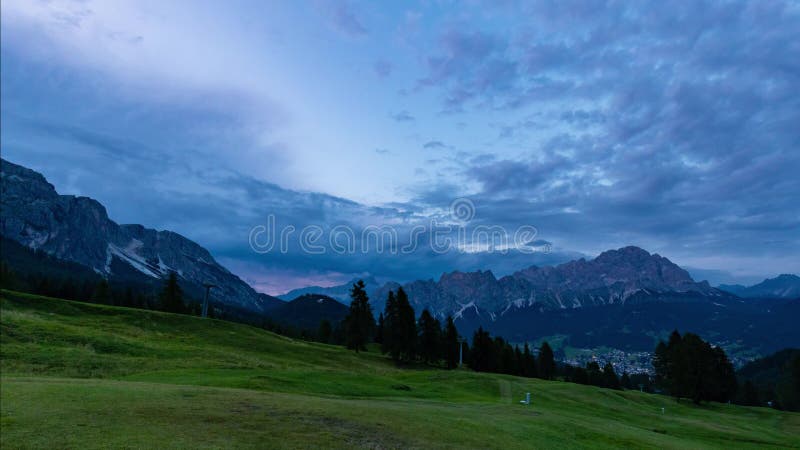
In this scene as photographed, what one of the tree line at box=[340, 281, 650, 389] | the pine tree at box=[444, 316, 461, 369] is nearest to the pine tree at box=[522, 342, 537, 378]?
the tree line at box=[340, 281, 650, 389]

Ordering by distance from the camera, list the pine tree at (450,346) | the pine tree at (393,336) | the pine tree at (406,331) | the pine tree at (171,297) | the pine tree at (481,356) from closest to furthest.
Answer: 1. the pine tree at (393,336)
2. the pine tree at (406,331)
3. the pine tree at (450,346)
4. the pine tree at (171,297)
5. the pine tree at (481,356)

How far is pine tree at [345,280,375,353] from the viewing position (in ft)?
342

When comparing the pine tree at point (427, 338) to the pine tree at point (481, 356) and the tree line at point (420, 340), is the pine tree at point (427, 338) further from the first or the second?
the pine tree at point (481, 356)

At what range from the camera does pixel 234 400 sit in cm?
2734

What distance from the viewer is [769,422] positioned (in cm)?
7694

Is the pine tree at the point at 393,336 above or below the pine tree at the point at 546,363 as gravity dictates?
above

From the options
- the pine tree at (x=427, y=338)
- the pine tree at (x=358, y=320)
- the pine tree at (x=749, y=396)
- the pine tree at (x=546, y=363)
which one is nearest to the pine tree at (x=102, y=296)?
the pine tree at (x=358, y=320)

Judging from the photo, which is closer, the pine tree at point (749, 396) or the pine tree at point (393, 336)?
the pine tree at point (393, 336)

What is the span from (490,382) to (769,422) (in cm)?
4762

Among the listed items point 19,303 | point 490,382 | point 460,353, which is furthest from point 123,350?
point 460,353

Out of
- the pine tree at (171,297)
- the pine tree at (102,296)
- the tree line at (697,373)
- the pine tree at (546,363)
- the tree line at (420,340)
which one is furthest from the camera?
the pine tree at (546,363)

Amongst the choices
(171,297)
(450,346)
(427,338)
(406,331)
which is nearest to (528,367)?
(450,346)

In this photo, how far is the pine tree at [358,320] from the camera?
10419cm

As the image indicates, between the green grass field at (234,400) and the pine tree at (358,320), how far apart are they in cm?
2168
